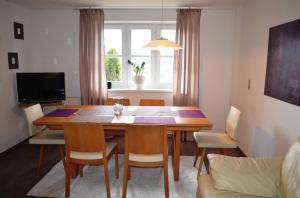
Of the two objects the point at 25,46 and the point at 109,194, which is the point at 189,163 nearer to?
the point at 109,194

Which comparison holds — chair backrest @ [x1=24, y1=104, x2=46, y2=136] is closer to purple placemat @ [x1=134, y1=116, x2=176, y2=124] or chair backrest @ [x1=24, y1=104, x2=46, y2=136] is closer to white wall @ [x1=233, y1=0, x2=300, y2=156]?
purple placemat @ [x1=134, y1=116, x2=176, y2=124]

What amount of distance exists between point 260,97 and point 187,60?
1537 mm

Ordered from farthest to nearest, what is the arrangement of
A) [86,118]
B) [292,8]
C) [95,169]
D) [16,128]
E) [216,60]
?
[216,60] < [16,128] < [95,169] < [86,118] < [292,8]

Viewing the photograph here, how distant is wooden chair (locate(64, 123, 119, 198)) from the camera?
93.1 inches

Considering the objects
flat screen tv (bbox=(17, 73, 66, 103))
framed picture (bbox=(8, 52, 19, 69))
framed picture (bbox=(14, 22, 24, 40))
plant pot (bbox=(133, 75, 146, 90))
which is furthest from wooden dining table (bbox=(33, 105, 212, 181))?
framed picture (bbox=(14, 22, 24, 40))

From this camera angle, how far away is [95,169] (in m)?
3.22

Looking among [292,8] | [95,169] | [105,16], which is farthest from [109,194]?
[105,16]

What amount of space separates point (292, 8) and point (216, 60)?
1.97m

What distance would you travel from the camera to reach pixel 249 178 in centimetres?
187

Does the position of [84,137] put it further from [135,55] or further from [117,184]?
[135,55]

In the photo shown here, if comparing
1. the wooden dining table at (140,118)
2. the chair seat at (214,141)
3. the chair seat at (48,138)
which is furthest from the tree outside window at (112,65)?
the chair seat at (214,141)

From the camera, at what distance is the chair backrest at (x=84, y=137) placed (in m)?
2.36

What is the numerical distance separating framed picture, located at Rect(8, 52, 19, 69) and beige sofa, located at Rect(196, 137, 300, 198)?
11.8 feet

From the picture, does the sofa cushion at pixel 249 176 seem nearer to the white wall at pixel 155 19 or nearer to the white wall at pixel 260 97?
the white wall at pixel 260 97
